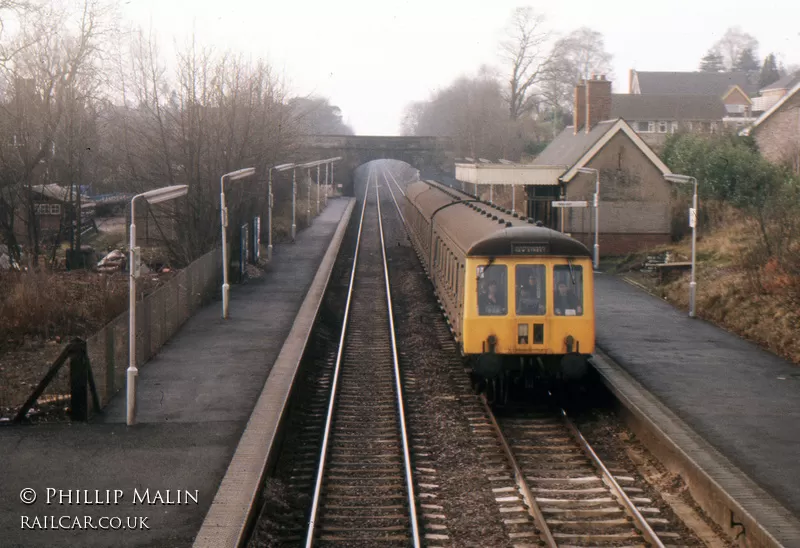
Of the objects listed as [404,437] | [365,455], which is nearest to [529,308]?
[404,437]

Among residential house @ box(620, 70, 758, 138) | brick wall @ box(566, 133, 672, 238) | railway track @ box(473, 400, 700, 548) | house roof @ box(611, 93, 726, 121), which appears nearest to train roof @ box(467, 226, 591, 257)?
railway track @ box(473, 400, 700, 548)

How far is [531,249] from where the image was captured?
13070 millimetres

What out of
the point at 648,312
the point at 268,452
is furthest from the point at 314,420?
the point at 648,312

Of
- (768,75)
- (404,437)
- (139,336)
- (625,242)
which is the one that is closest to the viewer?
(404,437)

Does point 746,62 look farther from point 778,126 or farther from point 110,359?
point 110,359

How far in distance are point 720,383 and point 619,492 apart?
5.62 meters

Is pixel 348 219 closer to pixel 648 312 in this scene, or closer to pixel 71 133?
pixel 71 133

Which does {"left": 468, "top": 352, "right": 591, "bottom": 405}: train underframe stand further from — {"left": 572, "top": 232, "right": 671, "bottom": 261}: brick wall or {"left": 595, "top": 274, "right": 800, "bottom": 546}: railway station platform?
{"left": 572, "top": 232, "right": 671, "bottom": 261}: brick wall

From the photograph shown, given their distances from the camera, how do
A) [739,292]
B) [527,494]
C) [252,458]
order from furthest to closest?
1. [739,292]
2. [252,458]
3. [527,494]

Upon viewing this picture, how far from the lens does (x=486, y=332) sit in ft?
42.8

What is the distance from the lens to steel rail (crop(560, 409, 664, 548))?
27.9ft

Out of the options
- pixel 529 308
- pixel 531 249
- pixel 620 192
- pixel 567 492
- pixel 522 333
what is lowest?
pixel 567 492

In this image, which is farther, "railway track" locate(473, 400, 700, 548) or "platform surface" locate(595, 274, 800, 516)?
"platform surface" locate(595, 274, 800, 516)

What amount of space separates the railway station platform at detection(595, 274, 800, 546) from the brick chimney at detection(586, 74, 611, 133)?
16074 millimetres
